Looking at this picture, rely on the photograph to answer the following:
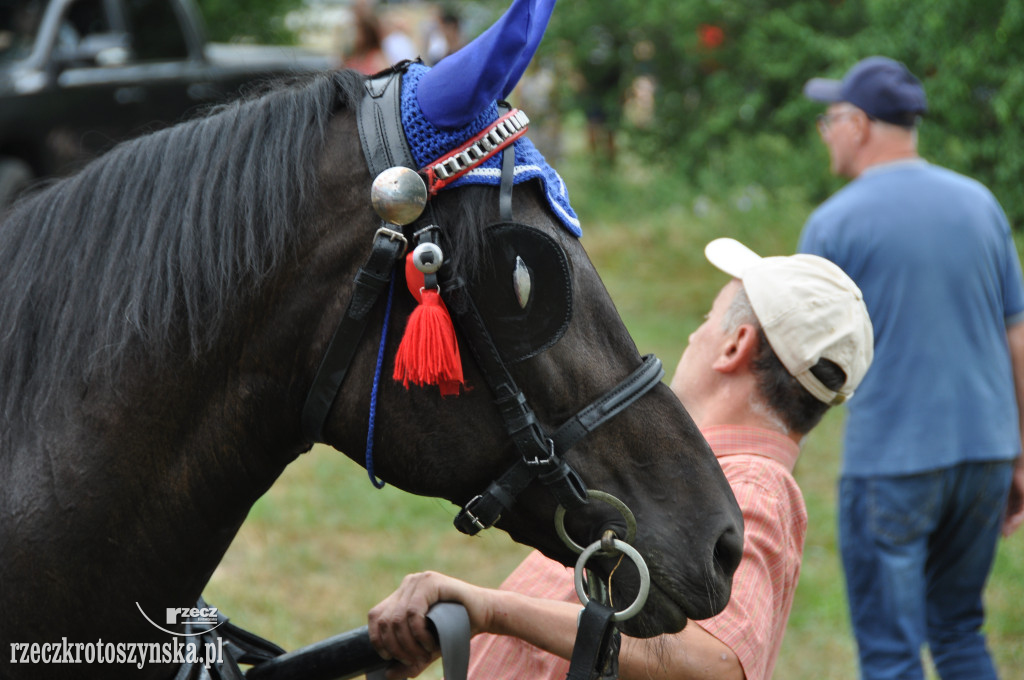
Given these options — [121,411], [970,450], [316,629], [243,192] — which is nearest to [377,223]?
[243,192]

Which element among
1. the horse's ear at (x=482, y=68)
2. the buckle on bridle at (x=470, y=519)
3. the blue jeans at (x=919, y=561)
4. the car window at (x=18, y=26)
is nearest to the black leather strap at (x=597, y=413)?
the buckle on bridle at (x=470, y=519)

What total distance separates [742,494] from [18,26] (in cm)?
737

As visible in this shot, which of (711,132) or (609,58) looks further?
(609,58)

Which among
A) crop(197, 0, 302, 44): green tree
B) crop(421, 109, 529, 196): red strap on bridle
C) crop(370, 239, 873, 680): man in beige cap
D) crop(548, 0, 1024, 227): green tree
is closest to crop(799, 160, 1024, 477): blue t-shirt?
crop(370, 239, 873, 680): man in beige cap

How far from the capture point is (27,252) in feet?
5.03

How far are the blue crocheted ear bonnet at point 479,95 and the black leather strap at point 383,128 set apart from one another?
0.01m

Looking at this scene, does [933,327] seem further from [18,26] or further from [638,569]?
[18,26]

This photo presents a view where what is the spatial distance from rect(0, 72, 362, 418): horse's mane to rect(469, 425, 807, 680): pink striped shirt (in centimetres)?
84

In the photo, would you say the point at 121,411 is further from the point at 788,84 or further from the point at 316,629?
the point at 788,84

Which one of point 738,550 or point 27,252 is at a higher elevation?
point 27,252

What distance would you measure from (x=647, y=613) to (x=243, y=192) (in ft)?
2.89

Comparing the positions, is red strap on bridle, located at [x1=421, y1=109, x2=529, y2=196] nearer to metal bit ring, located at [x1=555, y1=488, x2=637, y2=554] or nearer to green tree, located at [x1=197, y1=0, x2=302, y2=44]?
metal bit ring, located at [x1=555, y1=488, x2=637, y2=554]

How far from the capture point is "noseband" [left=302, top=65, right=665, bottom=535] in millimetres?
1438

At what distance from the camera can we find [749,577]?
72.2 inches
